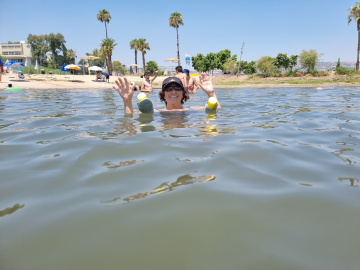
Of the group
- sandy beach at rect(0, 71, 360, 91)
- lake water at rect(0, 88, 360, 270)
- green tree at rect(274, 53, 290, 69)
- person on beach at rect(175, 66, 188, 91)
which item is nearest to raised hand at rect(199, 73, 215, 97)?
lake water at rect(0, 88, 360, 270)

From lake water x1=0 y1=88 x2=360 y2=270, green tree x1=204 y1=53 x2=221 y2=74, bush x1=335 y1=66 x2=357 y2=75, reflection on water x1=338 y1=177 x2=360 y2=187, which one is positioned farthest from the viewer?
green tree x1=204 y1=53 x2=221 y2=74

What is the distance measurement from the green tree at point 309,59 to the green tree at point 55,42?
46859 millimetres

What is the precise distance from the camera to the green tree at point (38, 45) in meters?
51.2

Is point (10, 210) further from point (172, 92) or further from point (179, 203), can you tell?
point (172, 92)

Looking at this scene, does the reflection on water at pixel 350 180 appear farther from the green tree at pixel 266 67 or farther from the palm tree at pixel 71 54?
the palm tree at pixel 71 54

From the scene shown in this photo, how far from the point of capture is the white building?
5527 cm

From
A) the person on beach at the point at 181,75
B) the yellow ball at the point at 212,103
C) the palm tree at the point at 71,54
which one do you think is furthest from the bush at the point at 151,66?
the yellow ball at the point at 212,103

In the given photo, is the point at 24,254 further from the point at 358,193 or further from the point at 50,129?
the point at 50,129

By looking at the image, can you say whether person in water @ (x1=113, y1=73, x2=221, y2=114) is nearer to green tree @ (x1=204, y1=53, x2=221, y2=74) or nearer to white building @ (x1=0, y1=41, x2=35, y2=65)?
green tree @ (x1=204, y1=53, x2=221, y2=74)

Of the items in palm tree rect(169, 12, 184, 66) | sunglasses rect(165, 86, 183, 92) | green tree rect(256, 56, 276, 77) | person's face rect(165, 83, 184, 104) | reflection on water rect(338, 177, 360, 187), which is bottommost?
reflection on water rect(338, 177, 360, 187)

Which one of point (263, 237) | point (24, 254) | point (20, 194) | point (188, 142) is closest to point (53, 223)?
point (24, 254)

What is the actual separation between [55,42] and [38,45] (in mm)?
A: 3546

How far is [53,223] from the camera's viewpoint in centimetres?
133

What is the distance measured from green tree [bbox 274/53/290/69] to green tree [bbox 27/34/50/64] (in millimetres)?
47751
